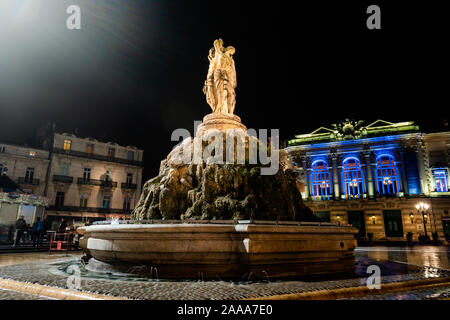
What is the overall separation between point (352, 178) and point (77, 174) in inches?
1457

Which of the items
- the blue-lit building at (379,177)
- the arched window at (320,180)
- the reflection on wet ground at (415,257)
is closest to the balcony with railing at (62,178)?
the blue-lit building at (379,177)

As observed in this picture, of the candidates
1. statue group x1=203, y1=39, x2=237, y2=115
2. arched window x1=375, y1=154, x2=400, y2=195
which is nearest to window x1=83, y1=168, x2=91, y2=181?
statue group x1=203, y1=39, x2=237, y2=115

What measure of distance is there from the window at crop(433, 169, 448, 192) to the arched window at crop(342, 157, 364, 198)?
329 inches

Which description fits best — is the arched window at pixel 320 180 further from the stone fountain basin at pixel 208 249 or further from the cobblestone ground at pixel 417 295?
the cobblestone ground at pixel 417 295

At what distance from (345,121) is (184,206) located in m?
39.6

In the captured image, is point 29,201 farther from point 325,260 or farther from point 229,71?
point 325,260

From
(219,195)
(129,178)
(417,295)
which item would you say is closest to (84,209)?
(129,178)

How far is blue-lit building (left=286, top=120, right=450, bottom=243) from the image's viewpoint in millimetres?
36062

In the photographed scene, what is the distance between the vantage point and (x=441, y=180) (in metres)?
36.6

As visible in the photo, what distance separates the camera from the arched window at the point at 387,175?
38625 mm

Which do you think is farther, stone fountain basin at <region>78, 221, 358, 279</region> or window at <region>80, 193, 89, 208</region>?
window at <region>80, 193, 89, 208</region>

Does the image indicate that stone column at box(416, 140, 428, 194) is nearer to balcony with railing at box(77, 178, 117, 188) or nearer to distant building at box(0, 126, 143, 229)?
distant building at box(0, 126, 143, 229)

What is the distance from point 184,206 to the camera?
912cm

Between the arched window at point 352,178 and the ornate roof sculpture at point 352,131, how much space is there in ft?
11.5
